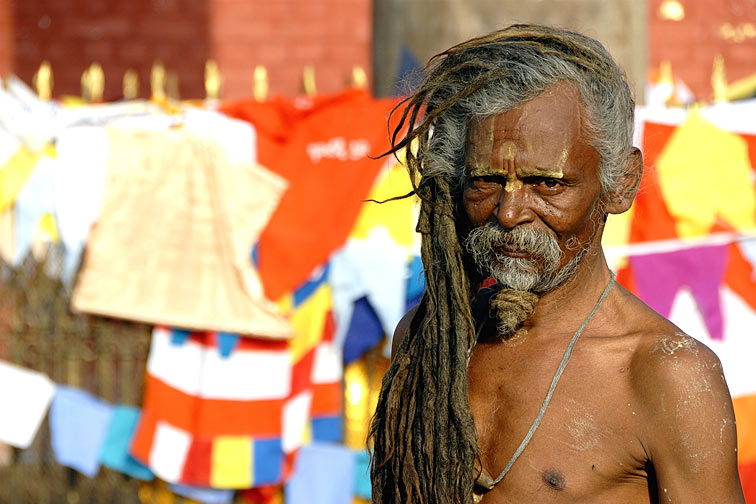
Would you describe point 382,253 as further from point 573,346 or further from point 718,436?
point 718,436

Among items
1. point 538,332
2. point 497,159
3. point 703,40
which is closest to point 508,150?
point 497,159

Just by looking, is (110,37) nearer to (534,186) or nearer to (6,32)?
(6,32)

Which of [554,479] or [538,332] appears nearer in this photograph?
[554,479]

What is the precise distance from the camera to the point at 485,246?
6.30 ft

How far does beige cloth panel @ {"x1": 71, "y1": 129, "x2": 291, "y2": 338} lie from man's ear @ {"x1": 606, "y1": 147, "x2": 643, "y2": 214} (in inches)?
102

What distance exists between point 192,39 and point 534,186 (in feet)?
21.5

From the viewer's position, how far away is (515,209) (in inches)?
73.9

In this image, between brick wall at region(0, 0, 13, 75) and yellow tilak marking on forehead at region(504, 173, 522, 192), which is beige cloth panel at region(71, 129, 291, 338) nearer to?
yellow tilak marking on forehead at region(504, 173, 522, 192)

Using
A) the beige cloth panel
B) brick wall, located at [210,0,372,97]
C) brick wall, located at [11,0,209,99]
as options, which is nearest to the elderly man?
the beige cloth panel

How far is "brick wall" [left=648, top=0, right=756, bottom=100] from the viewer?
790cm

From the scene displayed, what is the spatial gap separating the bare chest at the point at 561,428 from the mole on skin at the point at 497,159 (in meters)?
0.35

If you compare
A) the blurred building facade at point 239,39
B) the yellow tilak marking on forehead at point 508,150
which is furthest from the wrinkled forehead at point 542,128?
the blurred building facade at point 239,39

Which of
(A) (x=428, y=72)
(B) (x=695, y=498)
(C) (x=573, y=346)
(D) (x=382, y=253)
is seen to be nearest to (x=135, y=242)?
(D) (x=382, y=253)

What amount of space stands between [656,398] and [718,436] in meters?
0.12
